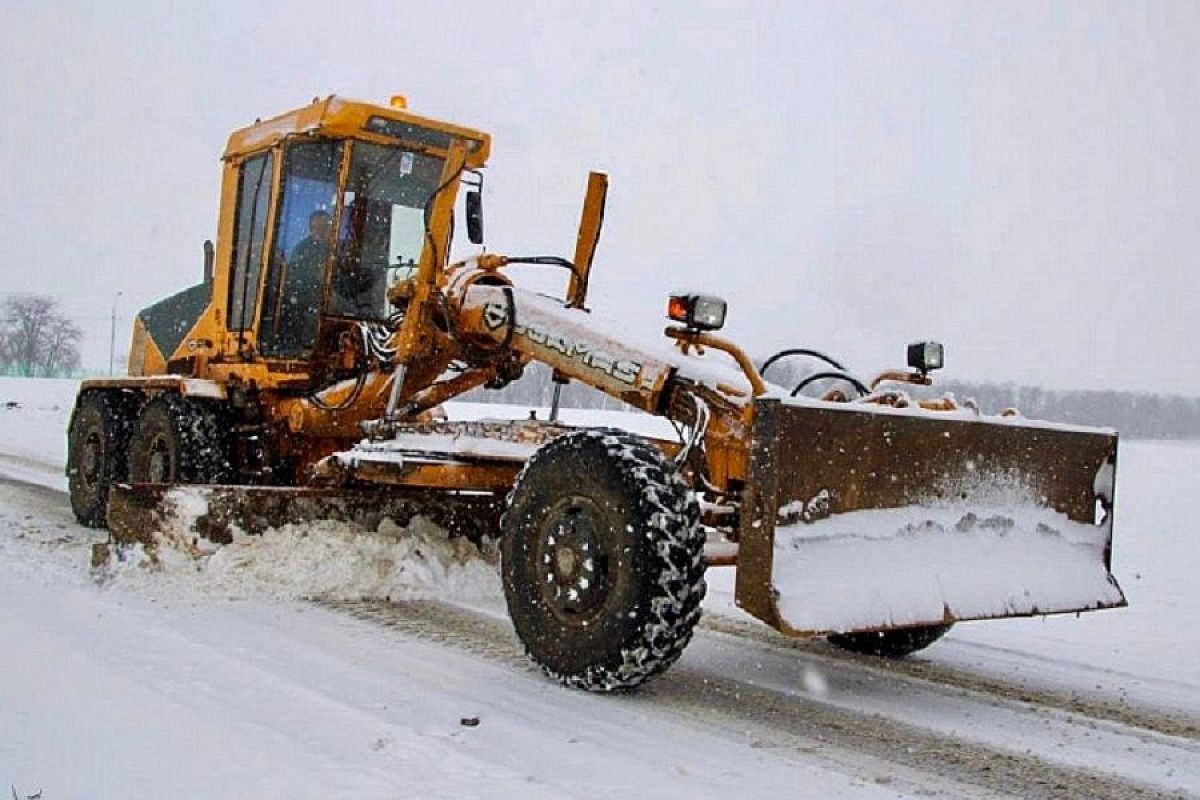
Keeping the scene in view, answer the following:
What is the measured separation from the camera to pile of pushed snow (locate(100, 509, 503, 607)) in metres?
6.03

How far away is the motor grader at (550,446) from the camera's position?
4.20 metres

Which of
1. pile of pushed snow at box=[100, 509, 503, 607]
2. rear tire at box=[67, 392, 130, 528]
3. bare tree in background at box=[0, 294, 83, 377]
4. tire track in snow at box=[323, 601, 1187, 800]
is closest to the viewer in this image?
tire track in snow at box=[323, 601, 1187, 800]

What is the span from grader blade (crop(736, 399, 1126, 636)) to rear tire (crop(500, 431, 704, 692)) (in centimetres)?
27

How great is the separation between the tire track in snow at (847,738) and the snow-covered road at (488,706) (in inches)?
0.5

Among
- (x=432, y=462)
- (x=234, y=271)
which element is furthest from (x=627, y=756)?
(x=234, y=271)

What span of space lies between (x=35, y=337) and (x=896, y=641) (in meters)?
88.3

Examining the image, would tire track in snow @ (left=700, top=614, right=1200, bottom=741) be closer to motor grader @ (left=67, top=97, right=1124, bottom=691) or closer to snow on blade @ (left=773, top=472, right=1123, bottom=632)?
motor grader @ (left=67, top=97, right=1124, bottom=691)

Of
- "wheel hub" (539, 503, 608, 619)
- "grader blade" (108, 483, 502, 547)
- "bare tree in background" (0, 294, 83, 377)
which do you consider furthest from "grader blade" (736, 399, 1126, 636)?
"bare tree in background" (0, 294, 83, 377)

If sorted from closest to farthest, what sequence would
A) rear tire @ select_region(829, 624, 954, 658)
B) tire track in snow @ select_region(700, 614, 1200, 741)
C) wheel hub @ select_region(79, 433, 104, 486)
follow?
tire track in snow @ select_region(700, 614, 1200, 741) → rear tire @ select_region(829, 624, 954, 658) → wheel hub @ select_region(79, 433, 104, 486)

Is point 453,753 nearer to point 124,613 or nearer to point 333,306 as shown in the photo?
point 124,613

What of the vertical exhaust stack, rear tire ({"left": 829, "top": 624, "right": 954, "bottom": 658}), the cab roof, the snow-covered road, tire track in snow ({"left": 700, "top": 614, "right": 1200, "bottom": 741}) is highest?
the cab roof

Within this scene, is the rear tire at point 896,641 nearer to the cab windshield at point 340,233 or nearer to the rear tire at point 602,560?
the rear tire at point 602,560

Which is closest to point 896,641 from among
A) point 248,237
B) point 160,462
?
point 160,462

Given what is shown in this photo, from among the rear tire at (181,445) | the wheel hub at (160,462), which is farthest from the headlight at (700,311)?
the wheel hub at (160,462)
